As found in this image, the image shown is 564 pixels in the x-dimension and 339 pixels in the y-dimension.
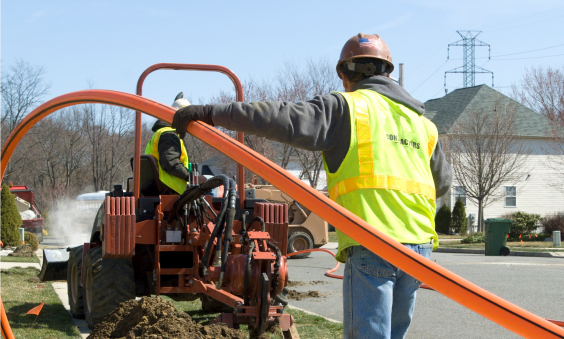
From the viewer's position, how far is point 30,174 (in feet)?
144

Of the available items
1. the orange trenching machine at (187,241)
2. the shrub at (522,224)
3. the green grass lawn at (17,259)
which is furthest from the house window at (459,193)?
the orange trenching machine at (187,241)

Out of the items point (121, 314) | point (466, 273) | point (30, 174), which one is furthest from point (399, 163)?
point (30, 174)

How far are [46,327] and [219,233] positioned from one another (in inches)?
110

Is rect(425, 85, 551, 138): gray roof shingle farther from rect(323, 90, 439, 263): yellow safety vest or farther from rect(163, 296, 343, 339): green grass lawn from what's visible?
rect(323, 90, 439, 263): yellow safety vest

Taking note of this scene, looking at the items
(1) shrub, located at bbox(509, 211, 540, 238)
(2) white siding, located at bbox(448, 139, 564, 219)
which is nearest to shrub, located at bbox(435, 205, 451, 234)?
(2) white siding, located at bbox(448, 139, 564, 219)

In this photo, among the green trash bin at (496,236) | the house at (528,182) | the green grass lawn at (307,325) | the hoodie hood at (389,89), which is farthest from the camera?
the house at (528,182)

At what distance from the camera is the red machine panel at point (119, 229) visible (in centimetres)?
559

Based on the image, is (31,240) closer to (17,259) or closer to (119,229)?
(17,259)

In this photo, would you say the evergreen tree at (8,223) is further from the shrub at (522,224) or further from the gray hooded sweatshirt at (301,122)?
the shrub at (522,224)

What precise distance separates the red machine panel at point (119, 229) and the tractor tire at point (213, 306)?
1.75 metres

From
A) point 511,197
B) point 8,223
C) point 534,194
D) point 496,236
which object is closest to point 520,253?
point 496,236

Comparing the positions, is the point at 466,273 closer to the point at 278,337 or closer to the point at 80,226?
the point at 278,337

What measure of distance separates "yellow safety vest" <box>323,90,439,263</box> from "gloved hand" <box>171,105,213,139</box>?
70cm

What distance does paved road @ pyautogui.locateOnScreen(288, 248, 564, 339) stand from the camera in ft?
21.4
